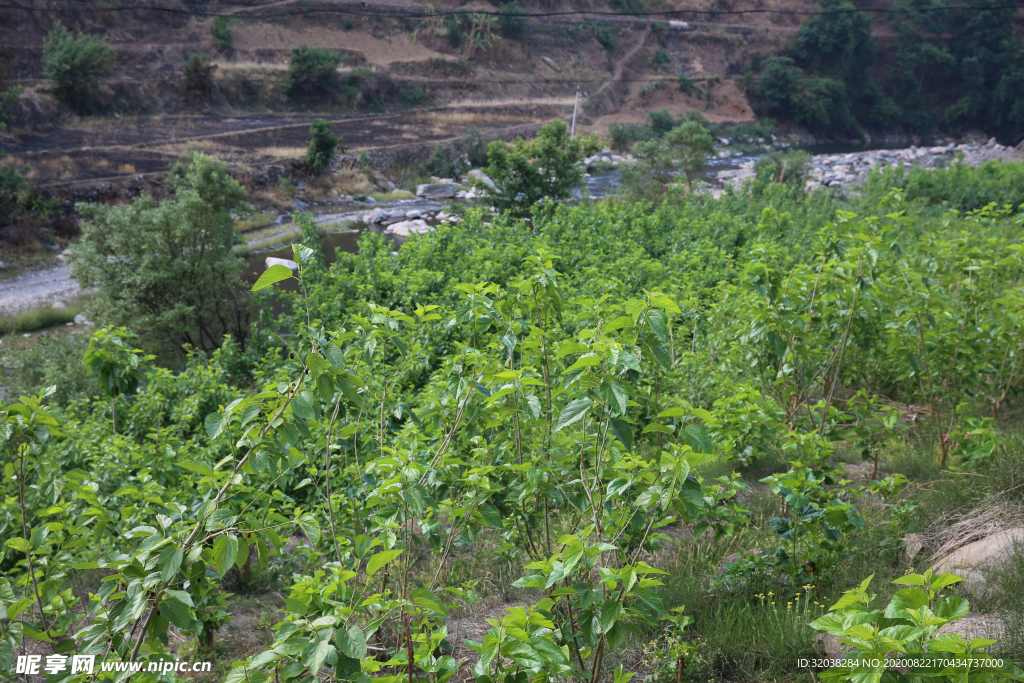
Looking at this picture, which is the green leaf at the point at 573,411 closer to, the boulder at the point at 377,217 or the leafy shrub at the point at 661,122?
the boulder at the point at 377,217

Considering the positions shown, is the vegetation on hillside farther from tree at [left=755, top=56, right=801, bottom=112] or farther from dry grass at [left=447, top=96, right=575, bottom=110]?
tree at [left=755, top=56, right=801, bottom=112]

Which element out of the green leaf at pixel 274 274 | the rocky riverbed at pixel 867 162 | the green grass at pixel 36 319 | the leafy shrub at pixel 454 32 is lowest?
the green grass at pixel 36 319

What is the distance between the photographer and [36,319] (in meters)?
11.8

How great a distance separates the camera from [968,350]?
349 centimetres

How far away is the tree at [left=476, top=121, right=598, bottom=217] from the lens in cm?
1238

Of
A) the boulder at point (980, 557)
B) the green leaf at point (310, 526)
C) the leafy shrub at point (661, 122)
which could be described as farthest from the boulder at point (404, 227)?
the leafy shrub at point (661, 122)

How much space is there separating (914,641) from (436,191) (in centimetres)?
2228

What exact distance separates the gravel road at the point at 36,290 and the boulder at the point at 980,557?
578 inches

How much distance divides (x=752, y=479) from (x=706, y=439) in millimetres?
2496

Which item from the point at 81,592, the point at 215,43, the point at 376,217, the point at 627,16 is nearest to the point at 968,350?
the point at 81,592

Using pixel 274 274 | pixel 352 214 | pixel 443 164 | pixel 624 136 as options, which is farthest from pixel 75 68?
pixel 274 274

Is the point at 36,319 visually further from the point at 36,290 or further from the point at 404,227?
the point at 404,227

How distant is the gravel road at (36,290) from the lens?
40.8 feet

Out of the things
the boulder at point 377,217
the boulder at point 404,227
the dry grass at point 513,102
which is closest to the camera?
the boulder at point 404,227
